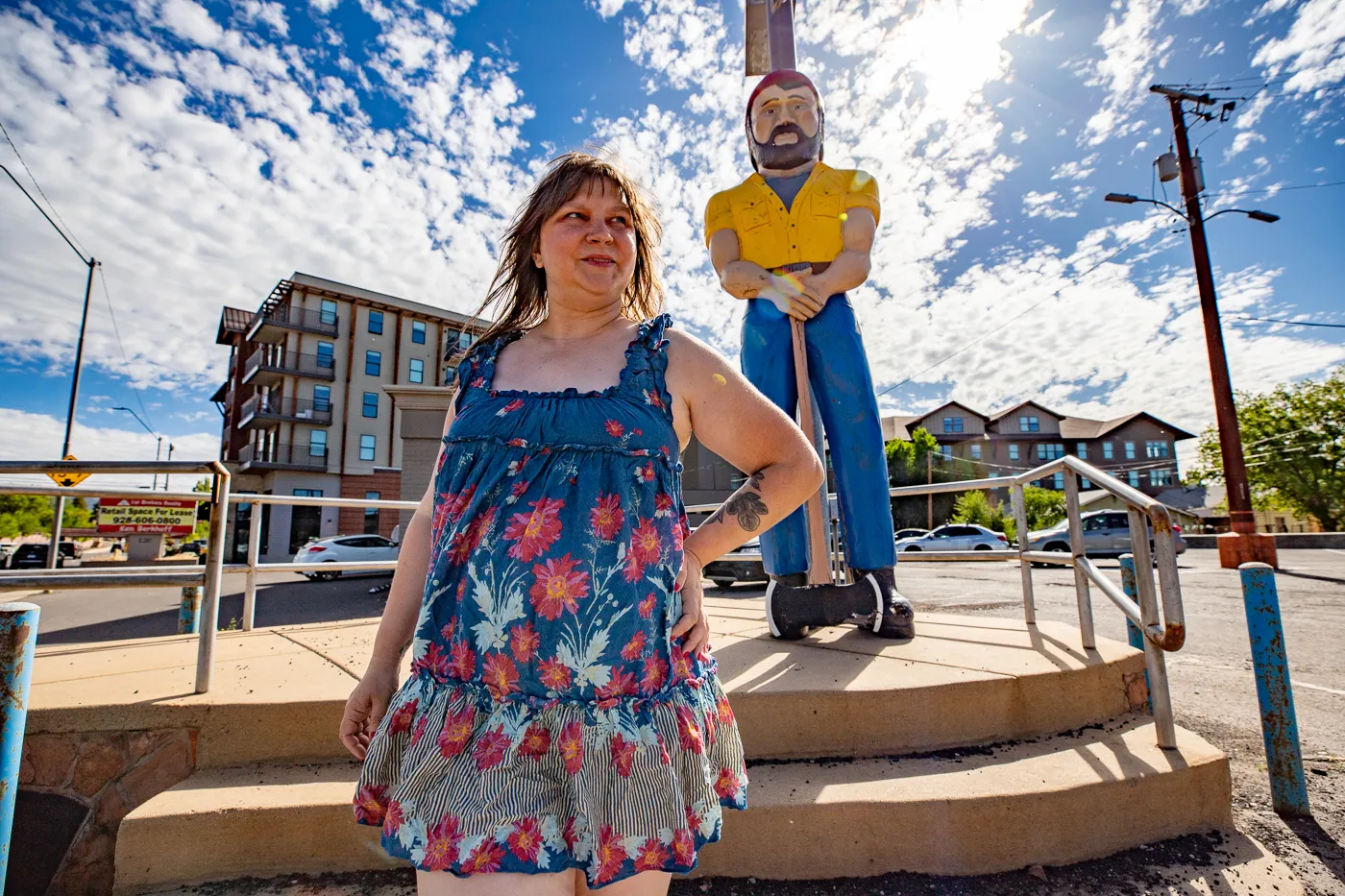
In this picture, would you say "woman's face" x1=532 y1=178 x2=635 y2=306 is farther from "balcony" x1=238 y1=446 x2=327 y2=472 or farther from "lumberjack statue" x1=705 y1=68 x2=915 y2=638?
"balcony" x1=238 y1=446 x2=327 y2=472

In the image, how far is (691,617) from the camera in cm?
109

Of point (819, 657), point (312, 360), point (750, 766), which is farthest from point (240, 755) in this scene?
point (312, 360)

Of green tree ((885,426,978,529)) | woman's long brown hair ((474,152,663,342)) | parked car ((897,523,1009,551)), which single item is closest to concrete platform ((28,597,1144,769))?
woman's long brown hair ((474,152,663,342))

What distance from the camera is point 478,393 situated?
4.10 feet

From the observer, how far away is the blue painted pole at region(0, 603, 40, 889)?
1488mm

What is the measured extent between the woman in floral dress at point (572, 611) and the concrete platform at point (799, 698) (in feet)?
3.97

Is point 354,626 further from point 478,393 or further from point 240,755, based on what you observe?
point 478,393

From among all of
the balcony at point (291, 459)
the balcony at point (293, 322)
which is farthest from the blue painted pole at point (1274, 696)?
the balcony at point (293, 322)

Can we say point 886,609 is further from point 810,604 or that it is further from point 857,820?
point 857,820

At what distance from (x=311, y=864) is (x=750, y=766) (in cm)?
137

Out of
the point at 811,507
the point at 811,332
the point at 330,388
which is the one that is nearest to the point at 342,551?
the point at 811,507

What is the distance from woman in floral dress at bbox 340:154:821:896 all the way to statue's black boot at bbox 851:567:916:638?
1991mm

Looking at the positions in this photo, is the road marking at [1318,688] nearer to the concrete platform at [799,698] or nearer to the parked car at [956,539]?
the concrete platform at [799,698]

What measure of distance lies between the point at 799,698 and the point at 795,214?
2.20 metres
